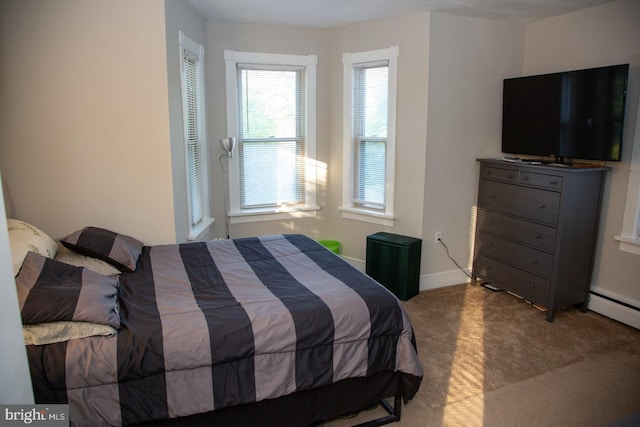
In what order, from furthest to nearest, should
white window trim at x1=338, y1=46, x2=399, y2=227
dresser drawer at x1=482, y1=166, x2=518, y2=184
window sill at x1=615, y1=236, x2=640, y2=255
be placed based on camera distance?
white window trim at x1=338, y1=46, x2=399, y2=227
dresser drawer at x1=482, y1=166, x2=518, y2=184
window sill at x1=615, y1=236, x2=640, y2=255

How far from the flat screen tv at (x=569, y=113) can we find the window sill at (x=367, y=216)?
125 centimetres

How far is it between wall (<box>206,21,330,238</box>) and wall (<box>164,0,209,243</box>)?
1.74 feet

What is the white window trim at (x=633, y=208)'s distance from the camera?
337 centimetres

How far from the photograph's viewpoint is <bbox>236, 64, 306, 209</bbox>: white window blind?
174 inches

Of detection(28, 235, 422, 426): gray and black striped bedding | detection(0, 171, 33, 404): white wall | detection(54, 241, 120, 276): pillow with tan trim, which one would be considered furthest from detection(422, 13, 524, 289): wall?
detection(0, 171, 33, 404): white wall

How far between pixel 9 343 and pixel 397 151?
3496mm

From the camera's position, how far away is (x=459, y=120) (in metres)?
4.05

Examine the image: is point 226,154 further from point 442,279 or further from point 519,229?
point 519,229

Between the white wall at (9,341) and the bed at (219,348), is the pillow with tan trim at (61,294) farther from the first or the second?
the white wall at (9,341)

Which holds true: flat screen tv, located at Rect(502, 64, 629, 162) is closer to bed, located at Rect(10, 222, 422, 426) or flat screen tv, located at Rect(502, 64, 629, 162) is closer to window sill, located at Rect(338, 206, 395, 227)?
window sill, located at Rect(338, 206, 395, 227)

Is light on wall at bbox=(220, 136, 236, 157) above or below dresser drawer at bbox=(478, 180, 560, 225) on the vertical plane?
above

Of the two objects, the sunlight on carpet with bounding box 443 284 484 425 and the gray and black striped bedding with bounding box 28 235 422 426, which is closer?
the gray and black striped bedding with bounding box 28 235 422 426

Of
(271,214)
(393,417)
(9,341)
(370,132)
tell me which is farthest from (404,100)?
(9,341)

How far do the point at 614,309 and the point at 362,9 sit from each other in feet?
10.0
